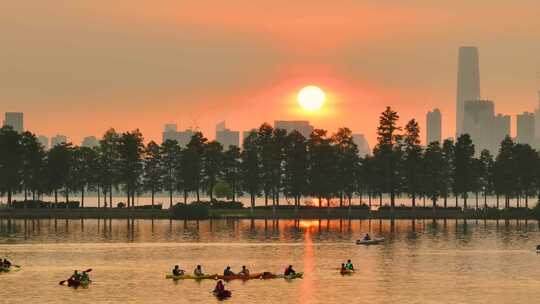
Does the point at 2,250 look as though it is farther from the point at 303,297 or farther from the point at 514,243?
the point at 514,243

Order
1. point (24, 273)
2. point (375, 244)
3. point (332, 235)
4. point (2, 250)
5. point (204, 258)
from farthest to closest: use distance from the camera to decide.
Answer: point (332, 235), point (375, 244), point (2, 250), point (204, 258), point (24, 273)

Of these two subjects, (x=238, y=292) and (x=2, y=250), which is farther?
(x=2, y=250)

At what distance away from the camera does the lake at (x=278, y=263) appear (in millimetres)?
104812

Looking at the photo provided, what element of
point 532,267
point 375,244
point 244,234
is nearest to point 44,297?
point 532,267

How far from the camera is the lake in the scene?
104812mm

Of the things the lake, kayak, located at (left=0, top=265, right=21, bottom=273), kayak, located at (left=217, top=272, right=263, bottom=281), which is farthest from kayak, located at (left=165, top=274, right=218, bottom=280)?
kayak, located at (left=0, top=265, right=21, bottom=273)

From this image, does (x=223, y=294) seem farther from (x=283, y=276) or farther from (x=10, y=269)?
(x=10, y=269)

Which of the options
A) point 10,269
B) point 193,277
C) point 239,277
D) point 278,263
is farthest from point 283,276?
point 10,269

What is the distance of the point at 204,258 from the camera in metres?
143

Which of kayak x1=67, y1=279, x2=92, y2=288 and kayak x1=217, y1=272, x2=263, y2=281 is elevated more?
kayak x1=217, y1=272, x2=263, y2=281

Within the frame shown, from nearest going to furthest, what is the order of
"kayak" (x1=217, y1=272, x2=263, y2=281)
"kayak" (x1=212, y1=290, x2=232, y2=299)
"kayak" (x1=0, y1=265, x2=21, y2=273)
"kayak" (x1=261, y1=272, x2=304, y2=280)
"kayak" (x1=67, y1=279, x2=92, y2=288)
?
1. "kayak" (x1=212, y1=290, x2=232, y2=299)
2. "kayak" (x1=67, y1=279, x2=92, y2=288)
3. "kayak" (x1=217, y1=272, x2=263, y2=281)
4. "kayak" (x1=261, y1=272, x2=304, y2=280)
5. "kayak" (x1=0, y1=265, x2=21, y2=273)

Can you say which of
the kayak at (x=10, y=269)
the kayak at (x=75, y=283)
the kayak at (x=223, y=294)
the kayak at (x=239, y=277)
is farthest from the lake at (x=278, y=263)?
the kayak at (x=239, y=277)

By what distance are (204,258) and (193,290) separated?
113 ft

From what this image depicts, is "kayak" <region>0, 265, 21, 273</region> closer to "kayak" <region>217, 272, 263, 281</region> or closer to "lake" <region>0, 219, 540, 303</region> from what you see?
"lake" <region>0, 219, 540, 303</region>
